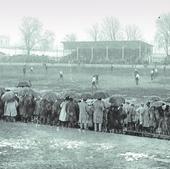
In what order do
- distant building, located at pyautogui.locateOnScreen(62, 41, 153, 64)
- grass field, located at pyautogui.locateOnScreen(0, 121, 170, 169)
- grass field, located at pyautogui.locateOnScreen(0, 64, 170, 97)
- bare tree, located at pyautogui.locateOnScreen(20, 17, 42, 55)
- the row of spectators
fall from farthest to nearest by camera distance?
bare tree, located at pyautogui.locateOnScreen(20, 17, 42, 55), distant building, located at pyautogui.locateOnScreen(62, 41, 153, 64), grass field, located at pyautogui.locateOnScreen(0, 64, 170, 97), the row of spectators, grass field, located at pyautogui.locateOnScreen(0, 121, 170, 169)

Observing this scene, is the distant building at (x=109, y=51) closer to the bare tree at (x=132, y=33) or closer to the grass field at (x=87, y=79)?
the grass field at (x=87, y=79)

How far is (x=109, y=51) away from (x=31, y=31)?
28.1m

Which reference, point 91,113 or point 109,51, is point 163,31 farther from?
point 91,113

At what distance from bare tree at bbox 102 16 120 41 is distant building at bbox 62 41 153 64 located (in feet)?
99.5

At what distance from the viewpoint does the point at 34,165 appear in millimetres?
9359

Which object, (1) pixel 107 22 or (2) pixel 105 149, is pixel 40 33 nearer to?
(1) pixel 107 22

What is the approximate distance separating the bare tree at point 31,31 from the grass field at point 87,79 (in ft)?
76.6

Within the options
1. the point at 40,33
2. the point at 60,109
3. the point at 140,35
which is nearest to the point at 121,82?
the point at 60,109

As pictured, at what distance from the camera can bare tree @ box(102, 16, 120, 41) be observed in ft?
276

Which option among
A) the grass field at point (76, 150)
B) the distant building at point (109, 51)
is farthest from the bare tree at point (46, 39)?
the grass field at point (76, 150)

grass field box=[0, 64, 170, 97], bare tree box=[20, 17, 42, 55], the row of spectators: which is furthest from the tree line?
the row of spectators

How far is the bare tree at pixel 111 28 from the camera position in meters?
84.1

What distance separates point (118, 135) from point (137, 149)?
1878 mm

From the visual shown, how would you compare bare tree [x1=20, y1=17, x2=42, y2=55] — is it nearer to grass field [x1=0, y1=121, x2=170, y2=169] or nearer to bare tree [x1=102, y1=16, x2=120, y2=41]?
bare tree [x1=102, y1=16, x2=120, y2=41]
